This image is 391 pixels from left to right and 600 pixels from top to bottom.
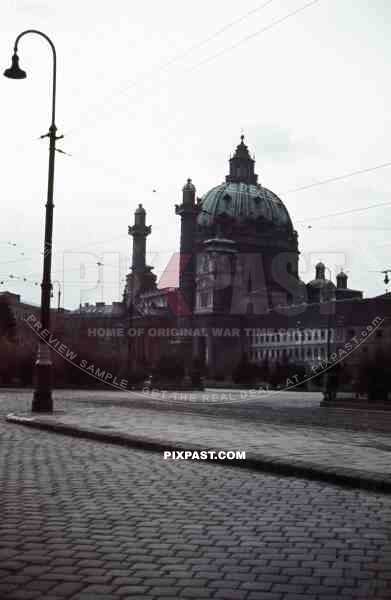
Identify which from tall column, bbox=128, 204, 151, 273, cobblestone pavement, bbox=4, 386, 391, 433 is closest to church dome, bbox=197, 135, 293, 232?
tall column, bbox=128, 204, 151, 273

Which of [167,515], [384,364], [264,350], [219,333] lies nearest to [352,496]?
[167,515]

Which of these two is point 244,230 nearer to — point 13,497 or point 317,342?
point 317,342

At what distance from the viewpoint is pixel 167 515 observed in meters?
6.15

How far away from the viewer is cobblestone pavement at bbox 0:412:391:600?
14.0 feet

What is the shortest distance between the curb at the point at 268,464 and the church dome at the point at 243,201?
4330 inches

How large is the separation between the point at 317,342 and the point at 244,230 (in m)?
36.7

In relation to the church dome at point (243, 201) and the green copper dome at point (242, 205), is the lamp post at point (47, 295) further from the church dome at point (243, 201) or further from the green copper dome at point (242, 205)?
the green copper dome at point (242, 205)

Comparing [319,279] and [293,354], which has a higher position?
[319,279]

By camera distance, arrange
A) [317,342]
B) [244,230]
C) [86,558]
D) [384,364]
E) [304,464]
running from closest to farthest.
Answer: [86,558] → [304,464] → [384,364] → [317,342] → [244,230]

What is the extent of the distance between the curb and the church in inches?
2466

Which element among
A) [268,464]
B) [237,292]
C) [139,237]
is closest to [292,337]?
[237,292]

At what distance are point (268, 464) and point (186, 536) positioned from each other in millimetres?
3491

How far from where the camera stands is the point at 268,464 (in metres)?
8.83

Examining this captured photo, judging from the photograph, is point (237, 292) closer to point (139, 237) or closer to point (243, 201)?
point (243, 201)
